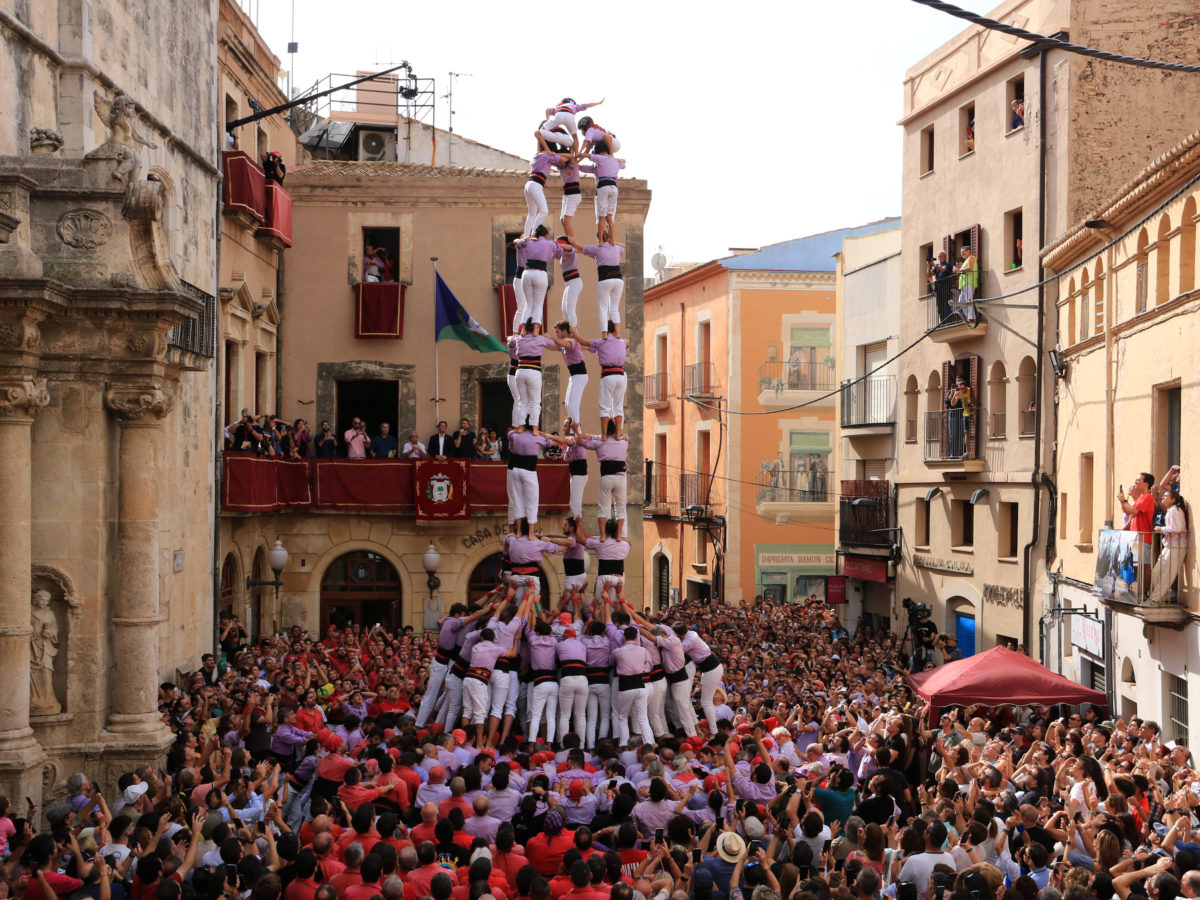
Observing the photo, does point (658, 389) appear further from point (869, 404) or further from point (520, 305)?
point (520, 305)

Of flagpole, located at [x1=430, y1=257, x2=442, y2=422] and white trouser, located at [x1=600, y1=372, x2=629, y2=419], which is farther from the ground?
flagpole, located at [x1=430, y1=257, x2=442, y2=422]

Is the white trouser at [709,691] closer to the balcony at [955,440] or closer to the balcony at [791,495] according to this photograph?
the balcony at [955,440]

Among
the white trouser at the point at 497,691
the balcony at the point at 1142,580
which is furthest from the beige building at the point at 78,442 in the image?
the balcony at the point at 1142,580

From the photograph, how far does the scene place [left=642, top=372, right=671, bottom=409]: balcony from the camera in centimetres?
4419

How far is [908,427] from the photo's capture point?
31.6 m

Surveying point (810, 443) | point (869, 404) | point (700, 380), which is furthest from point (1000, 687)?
point (700, 380)

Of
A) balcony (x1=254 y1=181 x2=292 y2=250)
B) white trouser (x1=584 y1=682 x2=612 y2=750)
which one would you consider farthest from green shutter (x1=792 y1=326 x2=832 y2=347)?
white trouser (x1=584 y1=682 x2=612 y2=750)

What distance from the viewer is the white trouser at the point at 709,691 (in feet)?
54.6

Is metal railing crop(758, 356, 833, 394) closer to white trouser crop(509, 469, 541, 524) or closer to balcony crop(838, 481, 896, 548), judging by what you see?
balcony crop(838, 481, 896, 548)

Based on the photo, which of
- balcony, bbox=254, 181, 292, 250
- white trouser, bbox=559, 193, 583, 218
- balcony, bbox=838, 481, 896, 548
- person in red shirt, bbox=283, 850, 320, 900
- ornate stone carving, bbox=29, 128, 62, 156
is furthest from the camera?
balcony, bbox=838, 481, 896, 548

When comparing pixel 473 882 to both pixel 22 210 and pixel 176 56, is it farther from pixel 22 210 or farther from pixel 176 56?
pixel 176 56

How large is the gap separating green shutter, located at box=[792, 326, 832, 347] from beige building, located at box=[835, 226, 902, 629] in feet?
12.5

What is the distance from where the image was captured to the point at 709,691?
1673 centimetres

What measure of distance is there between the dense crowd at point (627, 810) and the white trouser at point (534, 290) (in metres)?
3.96
